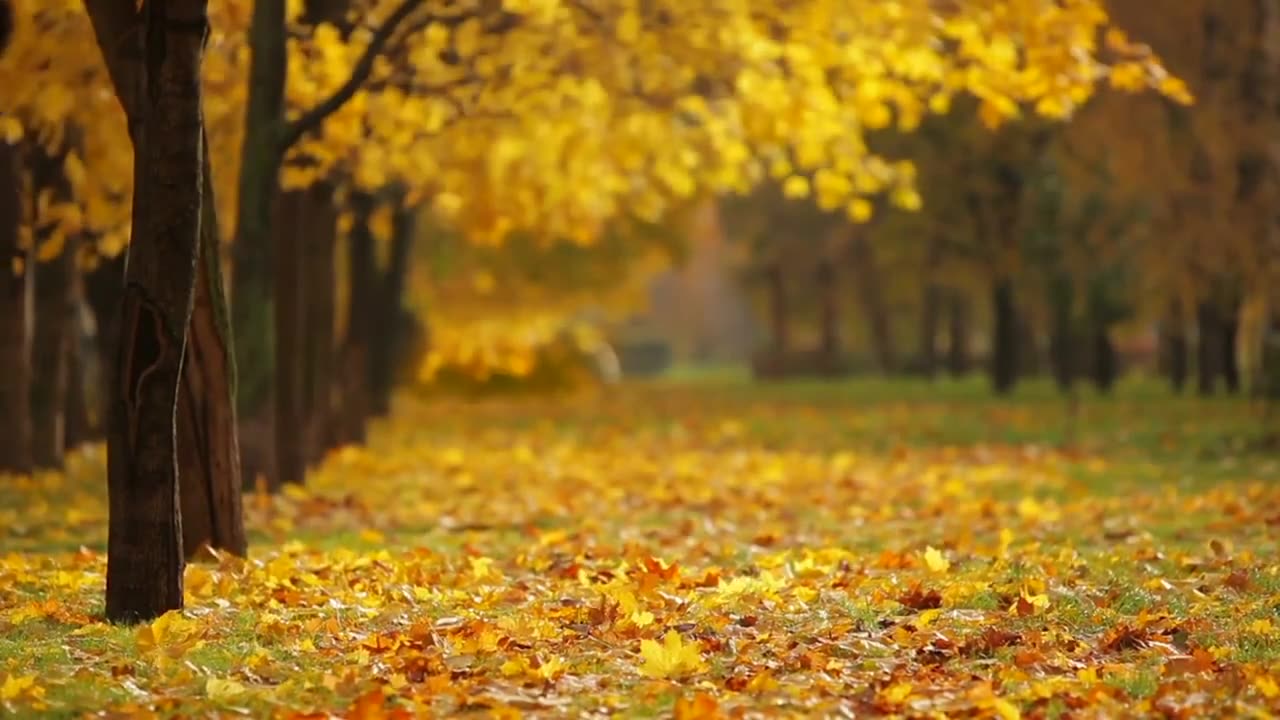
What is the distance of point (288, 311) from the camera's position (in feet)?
62.0

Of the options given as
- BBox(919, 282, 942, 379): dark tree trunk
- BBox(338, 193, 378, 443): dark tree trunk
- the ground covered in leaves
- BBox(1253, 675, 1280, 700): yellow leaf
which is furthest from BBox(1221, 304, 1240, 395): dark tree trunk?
BBox(1253, 675, 1280, 700): yellow leaf

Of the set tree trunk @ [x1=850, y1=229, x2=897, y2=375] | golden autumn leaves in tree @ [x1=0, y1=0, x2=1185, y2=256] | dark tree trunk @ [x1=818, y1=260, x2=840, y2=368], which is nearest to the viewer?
golden autumn leaves in tree @ [x1=0, y1=0, x2=1185, y2=256]

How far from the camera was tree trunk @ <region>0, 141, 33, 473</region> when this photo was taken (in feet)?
60.8

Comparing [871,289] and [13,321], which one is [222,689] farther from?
[871,289]

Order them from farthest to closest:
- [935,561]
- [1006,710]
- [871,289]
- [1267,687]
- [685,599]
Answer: [871,289] → [935,561] → [685,599] → [1267,687] → [1006,710]

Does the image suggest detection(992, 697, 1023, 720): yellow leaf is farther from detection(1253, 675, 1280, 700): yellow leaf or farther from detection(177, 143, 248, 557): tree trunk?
detection(177, 143, 248, 557): tree trunk

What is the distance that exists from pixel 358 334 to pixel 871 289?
39.5m

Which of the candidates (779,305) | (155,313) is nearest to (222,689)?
(155,313)

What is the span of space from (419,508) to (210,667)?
30.6ft

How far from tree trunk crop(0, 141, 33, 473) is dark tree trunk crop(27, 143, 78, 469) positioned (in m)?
0.94

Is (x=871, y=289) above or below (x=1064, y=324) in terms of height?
above

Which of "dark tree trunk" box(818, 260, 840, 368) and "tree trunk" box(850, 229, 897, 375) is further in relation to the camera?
"dark tree trunk" box(818, 260, 840, 368)

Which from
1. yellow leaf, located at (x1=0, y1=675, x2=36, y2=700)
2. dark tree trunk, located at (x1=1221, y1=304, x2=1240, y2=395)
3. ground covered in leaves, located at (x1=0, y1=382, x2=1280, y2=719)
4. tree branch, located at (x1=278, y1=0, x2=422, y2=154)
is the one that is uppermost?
tree branch, located at (x1=278, y1=0, x2=422, y2=154)

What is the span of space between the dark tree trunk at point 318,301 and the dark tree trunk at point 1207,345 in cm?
2327
